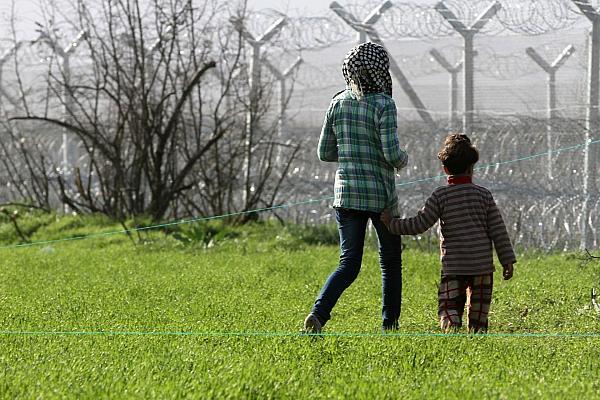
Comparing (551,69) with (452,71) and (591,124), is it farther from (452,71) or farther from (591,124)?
(452,71)

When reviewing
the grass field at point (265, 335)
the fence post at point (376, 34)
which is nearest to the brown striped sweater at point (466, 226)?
the grass field at point (265, 335)

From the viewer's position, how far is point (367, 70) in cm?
636

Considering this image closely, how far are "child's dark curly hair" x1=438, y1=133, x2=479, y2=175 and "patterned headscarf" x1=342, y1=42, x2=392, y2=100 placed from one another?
0.48 m

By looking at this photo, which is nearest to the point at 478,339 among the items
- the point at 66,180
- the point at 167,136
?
the point at 167,136

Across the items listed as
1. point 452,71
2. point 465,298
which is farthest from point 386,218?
point 452,71

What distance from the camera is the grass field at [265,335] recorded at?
474 centimetres

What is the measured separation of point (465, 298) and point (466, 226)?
0.43 meters

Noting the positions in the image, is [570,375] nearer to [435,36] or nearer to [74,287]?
[74,287]

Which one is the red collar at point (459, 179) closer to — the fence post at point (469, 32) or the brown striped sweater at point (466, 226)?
the brown striped sweater at point (466, 226)

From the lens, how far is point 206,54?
557 inches

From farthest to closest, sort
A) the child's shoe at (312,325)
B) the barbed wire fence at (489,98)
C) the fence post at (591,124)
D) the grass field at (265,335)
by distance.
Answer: the barbed wire fence at (489,98)
the fence post at (591,124)
the child's shoe at (312,325)
the grass field at (265,335)

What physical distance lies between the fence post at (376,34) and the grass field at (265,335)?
2832 mm

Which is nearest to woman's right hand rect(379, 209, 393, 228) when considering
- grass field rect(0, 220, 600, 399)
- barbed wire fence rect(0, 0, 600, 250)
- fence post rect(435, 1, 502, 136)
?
grass field rect(0, 220, 600, 399)

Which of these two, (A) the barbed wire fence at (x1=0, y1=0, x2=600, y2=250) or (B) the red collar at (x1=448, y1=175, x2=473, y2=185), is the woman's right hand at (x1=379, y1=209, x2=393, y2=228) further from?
(A) the barbed wire fence at (x1=0, y1=0, x2=600, y2=250)
